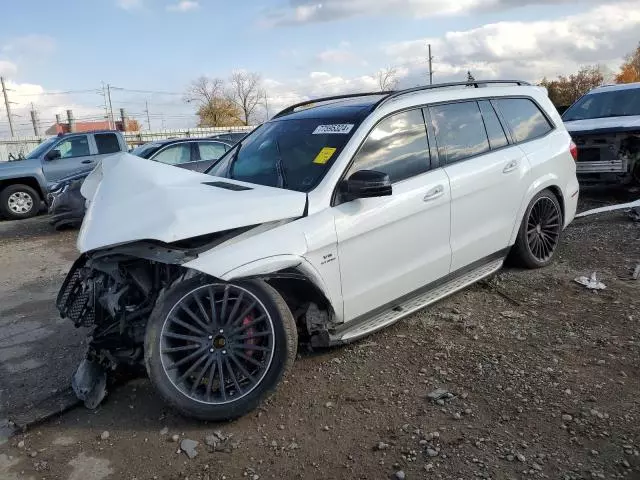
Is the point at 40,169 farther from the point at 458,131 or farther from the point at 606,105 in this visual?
the point at 606,105

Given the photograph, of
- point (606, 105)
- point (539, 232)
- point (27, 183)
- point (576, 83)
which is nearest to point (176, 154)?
point (27, 183)

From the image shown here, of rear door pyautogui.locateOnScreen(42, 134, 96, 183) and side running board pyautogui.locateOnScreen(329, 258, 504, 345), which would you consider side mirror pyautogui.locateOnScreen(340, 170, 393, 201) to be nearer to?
side running board pyautogui.locateOnScreen(329, 258, 504, 345)

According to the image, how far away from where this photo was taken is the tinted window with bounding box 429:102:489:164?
14.1 ft

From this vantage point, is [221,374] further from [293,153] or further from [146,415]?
[293,153]

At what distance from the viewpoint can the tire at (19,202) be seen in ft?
42.3

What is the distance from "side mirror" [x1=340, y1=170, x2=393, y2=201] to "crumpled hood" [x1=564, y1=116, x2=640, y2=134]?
6.35m

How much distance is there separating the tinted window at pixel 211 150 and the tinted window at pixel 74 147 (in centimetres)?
405

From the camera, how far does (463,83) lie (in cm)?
475

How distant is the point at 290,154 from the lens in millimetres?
4062

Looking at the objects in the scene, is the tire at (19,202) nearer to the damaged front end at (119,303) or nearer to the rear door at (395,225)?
the damaged front end at (119,303)

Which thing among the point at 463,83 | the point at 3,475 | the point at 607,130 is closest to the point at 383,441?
the point at 3,475

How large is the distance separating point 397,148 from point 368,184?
28.3 inches

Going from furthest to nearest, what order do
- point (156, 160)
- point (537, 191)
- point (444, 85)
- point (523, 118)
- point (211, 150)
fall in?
point (211, 150)
point (156, 160)
point (523, 118)
point (537, 191)
point (444, 85)

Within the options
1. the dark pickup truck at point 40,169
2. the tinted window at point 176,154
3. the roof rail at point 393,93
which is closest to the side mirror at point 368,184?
the roof rail at point 393,93
